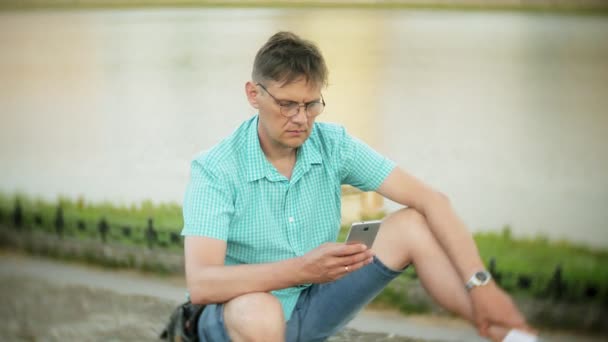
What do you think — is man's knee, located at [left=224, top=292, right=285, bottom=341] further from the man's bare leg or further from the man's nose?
the man's nose

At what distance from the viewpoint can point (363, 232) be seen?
7.16ft

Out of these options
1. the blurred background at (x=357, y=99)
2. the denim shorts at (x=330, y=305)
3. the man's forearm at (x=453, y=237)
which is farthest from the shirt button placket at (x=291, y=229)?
the blurred background at (x=357, y=99)

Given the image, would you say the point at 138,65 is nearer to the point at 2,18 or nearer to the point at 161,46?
the point at 161,46

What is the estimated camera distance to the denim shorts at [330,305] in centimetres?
231

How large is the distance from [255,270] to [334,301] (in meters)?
0.31

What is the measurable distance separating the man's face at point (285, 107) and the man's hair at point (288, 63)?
0.02 metres

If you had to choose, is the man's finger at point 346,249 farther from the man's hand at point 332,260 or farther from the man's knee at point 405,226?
the man's knee at point 405,226

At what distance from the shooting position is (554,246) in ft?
11.4

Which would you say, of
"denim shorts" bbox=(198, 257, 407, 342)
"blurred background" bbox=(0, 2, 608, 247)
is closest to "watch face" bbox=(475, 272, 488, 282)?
"denim shorts" bbox=(198, 257, 407, 342)

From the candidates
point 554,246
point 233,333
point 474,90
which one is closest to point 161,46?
point 474,90

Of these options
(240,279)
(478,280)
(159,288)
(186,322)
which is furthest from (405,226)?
(159,288)

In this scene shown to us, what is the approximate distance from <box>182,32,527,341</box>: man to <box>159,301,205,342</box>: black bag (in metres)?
0.03

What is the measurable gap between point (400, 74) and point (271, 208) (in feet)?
7.30

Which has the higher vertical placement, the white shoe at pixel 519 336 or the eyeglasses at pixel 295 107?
the eyeglasses at pixel 295 107
